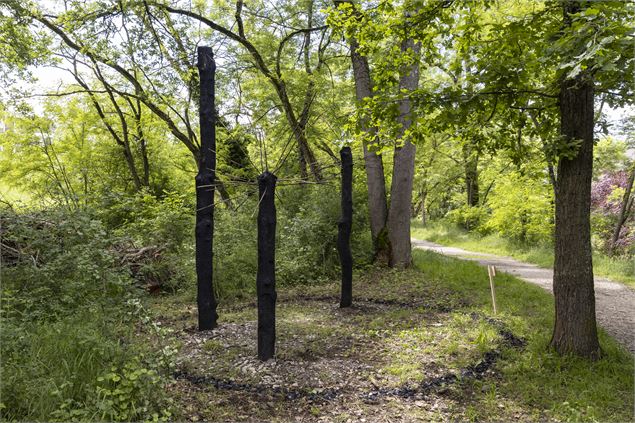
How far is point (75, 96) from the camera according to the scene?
1523 cm

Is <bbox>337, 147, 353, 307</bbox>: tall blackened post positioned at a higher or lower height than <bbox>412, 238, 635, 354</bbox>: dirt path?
higher

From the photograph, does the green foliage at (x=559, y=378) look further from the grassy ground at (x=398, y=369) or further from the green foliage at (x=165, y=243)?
the green foliage at (x=165, y=243)

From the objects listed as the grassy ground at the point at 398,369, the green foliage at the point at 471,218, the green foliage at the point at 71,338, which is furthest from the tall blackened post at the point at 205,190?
the green foliage at the point at 471,218

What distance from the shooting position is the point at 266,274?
4.96 meters

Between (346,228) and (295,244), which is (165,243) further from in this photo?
(346,228)

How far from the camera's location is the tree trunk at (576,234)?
14.9 feet

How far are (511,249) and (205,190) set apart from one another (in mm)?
12377

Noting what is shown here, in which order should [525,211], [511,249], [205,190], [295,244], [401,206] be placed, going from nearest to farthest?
1. [205,190]
2. [295,244]
3. [401,206]
4. [525,211]
5. [511,249]

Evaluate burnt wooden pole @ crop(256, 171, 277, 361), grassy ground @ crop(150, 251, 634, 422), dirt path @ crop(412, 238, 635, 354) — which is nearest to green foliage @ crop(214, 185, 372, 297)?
grassy ground @ crop(150, 251, 634, 422)

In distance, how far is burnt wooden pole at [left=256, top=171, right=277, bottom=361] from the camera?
191 inches

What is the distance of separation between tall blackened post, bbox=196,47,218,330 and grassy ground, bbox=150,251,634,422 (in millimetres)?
452

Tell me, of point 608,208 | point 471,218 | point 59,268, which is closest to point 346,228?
point 59,268

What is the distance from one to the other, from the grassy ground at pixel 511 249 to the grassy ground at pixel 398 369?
14.0ft

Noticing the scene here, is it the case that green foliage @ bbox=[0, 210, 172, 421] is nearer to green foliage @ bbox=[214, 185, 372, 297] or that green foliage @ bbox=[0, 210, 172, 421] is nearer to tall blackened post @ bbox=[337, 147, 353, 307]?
green foliage @ bbox=[214, 185, 372, 297]
